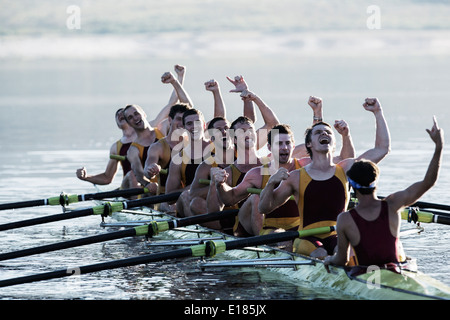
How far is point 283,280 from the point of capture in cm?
817

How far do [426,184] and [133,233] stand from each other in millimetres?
3286

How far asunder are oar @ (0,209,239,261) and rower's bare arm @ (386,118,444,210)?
298 centimetres

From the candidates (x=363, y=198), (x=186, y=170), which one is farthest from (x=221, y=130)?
(x=363, y=198)

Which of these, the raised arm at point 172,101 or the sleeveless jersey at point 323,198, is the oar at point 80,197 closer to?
the raised arm at point 172,101

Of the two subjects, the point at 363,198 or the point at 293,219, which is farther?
the point at 293,219

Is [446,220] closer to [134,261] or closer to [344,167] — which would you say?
[344,167]

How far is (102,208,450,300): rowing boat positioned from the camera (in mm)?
6617

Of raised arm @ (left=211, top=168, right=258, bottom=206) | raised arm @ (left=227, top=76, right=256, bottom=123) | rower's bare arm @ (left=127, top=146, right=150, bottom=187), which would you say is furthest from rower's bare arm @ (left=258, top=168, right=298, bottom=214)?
rower's bare arm @ (left=127, top=146, right=150, bottom=187)

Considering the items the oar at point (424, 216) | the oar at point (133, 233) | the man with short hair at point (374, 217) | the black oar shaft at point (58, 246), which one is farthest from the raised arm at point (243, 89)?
the man with short hair at point (374, 217)

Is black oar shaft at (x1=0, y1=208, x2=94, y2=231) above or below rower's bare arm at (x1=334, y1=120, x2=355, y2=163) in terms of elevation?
below

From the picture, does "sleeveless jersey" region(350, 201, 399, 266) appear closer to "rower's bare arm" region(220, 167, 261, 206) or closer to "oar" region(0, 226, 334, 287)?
"oar" region(0, 226, 334, 287)

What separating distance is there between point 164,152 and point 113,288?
3405 mm

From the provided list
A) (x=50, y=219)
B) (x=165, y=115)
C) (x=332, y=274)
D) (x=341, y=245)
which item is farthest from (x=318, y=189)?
(x=165, y=115)

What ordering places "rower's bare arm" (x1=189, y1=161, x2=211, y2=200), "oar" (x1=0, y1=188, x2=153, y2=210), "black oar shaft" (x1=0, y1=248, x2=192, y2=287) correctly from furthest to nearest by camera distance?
"oar" (x1=0, y1=188, x2=153, y2=210), "rower's bare arm" (x1=189, y1=161, x2=211, y2=200), "black oar shaft" (x1=0, y1=248, x2=192, y2=287)
